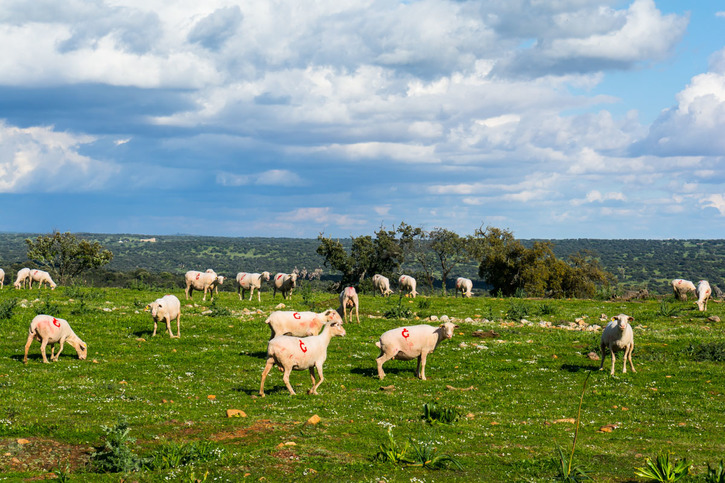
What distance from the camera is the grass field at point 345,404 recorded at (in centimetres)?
1161

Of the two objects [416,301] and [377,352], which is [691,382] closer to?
[377,352]

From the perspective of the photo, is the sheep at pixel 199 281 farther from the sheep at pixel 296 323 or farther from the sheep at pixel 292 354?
the sheep at pixel 292 354

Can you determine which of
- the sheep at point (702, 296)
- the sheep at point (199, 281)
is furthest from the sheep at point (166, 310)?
the sheep at point (702, 296)

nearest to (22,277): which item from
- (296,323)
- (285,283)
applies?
(285,283)

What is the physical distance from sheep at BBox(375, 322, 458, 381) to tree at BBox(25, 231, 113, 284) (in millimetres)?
66934

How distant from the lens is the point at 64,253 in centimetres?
7788

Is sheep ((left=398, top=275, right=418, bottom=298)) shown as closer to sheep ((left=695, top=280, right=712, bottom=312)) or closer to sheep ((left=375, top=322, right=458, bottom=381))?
sheep ((left=695, top=280, right=712, bottom=312))

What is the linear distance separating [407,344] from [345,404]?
4751 mm

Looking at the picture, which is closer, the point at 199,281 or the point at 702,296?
the point at 702,296

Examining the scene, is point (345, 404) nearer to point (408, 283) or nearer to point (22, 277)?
point (408, 283)

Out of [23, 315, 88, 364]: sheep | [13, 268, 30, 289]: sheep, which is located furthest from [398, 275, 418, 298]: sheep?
[23, 315, 88, 364]: sheep

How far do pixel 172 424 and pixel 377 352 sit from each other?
12595 millimetres

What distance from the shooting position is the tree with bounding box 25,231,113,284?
3029 inches

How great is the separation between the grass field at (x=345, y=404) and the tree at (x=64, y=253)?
48.8 meters
